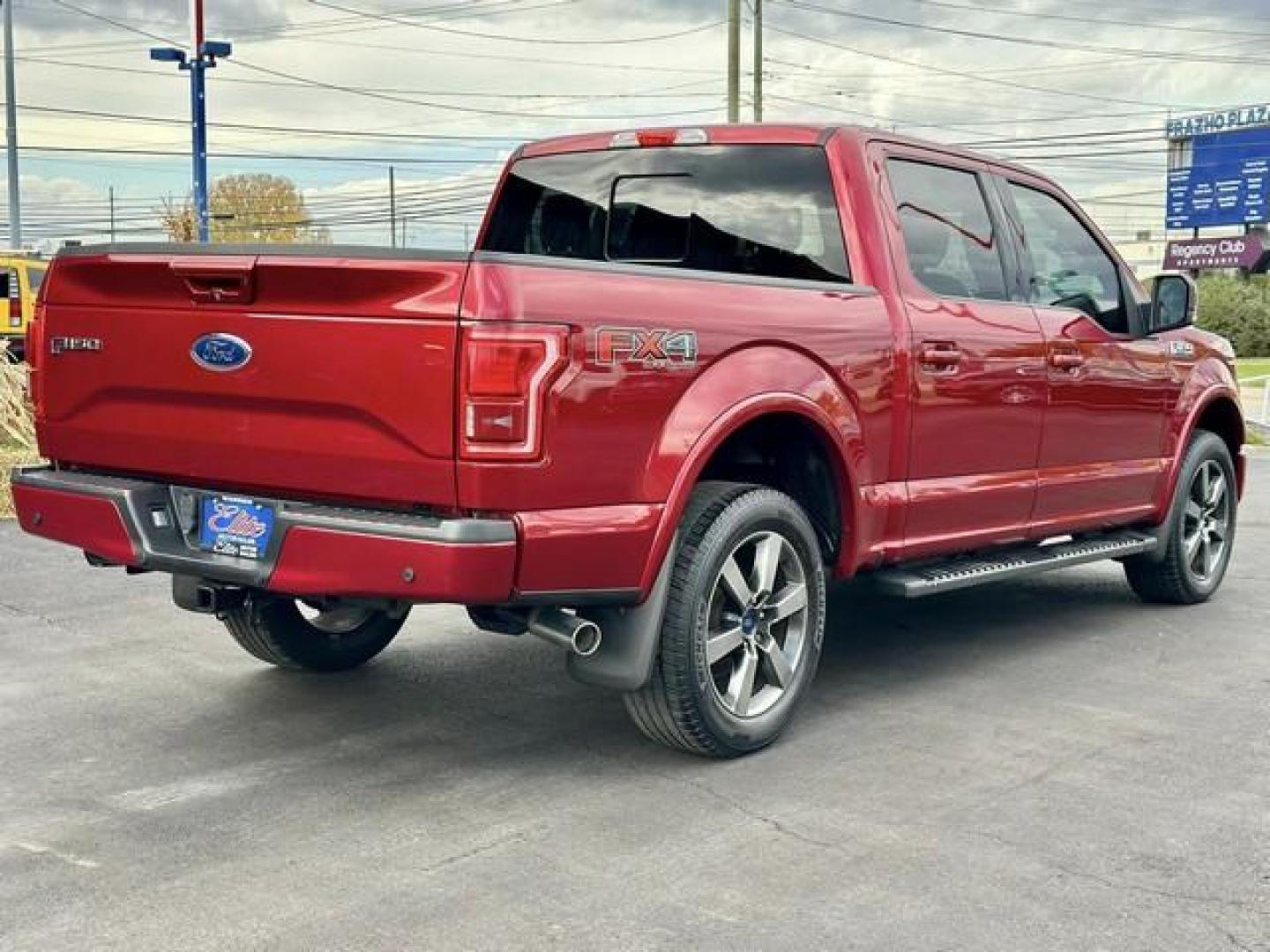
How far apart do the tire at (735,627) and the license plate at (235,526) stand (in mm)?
1183

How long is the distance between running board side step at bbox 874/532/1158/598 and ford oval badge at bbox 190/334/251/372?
240 cm

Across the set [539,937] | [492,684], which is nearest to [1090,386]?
[492,684]

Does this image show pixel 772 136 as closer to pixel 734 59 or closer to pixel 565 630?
pixel 565 630

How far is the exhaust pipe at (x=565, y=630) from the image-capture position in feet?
13.9

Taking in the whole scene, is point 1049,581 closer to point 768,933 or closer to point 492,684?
point 492,684

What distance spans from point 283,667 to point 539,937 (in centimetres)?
270

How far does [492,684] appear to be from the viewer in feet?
18.5

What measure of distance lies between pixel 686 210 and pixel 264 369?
2.02m

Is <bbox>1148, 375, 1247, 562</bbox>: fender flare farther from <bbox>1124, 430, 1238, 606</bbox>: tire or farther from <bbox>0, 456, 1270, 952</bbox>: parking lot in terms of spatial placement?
<bbox>0, 456, 1270, 952</bbox>: parking lot

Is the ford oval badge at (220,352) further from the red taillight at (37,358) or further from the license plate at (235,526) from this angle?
the red taillight at (37,358)

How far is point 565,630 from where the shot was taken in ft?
13.9

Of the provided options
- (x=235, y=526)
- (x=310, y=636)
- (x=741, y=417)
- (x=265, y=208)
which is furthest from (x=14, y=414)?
(x=265, y=208)

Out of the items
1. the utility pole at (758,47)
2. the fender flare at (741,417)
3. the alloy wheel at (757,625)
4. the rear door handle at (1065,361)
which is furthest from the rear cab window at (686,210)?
the utility pole at (758,47)

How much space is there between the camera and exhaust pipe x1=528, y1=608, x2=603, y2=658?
4234 millimetres
